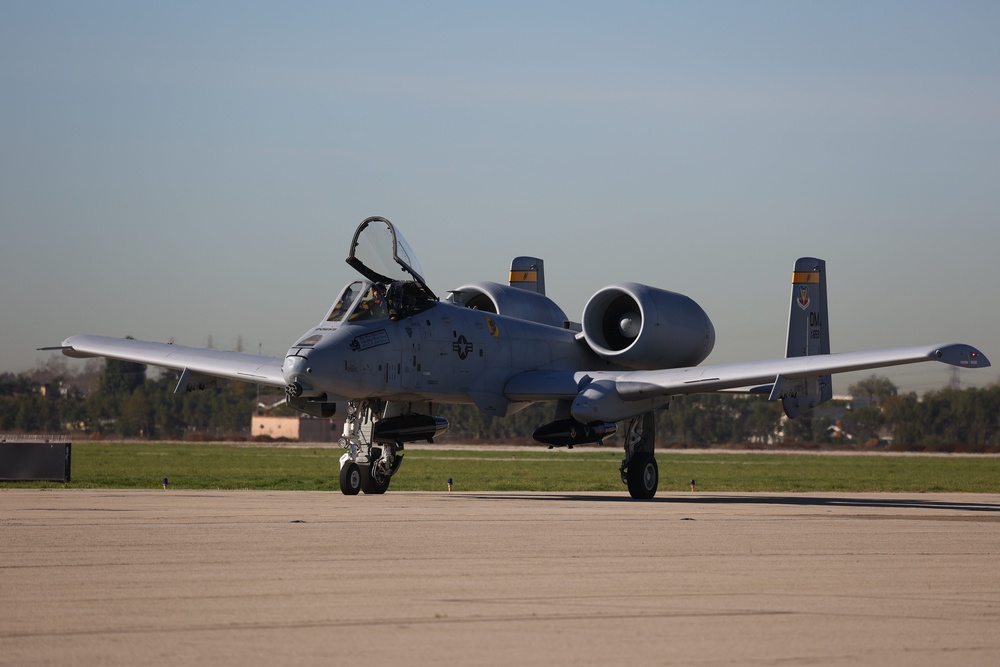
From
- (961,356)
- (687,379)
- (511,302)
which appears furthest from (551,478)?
(961,356)

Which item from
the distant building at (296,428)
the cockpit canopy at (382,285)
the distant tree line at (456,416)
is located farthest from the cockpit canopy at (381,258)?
the distant building at (296,428)

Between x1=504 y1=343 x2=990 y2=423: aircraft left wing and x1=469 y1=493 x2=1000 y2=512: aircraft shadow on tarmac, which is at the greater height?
x1=504 y1=343 x2=990 y2=423: aircraft left wing

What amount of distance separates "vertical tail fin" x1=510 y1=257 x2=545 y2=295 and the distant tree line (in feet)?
206

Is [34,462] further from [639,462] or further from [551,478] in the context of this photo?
[551,478]

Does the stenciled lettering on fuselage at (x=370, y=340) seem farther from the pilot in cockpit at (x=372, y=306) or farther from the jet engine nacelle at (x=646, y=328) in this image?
the jet engine nacelle at (x=646, y=328)

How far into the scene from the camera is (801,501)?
81.6ft

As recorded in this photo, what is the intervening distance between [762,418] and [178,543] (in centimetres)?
10402

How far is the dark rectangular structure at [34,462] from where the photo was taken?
1096 inches

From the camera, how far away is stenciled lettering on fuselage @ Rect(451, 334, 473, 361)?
24031 mm

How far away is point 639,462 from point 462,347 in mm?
4028

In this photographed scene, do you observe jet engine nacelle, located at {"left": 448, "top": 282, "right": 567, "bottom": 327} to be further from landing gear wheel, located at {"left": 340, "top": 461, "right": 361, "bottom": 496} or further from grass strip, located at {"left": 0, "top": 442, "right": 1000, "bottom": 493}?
landing gear wheel, located at {"left": 340, "top": 461, "right": 361, "bottom": 496}

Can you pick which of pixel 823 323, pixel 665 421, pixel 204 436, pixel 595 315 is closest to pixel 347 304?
pixel 595 315

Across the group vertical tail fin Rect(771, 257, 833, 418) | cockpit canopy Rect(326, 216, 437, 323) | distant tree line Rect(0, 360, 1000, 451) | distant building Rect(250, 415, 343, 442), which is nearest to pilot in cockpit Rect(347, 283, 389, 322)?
cockpit canopy Rect(326, 216, 437, 323)

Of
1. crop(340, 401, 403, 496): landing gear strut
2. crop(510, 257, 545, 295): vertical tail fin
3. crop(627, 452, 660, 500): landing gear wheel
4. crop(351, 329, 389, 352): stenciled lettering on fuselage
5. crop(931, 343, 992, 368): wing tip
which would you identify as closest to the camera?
crop(931, 343, 992, 368): wing tip
